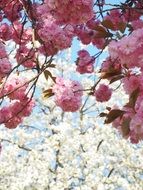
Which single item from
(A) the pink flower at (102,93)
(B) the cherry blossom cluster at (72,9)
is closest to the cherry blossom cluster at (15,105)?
(A) the pink flower at (102,93)

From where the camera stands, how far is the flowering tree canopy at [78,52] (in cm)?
180

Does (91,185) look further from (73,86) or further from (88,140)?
(73,86)

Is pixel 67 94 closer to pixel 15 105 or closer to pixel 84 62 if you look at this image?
pixel 84 62

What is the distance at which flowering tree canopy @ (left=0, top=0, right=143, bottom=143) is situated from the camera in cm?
180

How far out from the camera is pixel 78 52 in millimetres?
3605

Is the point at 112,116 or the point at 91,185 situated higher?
the point at 91,185

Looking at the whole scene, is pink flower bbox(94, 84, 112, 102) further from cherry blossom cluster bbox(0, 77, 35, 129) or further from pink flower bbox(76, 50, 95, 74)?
cherry blossom cluster bbox(0, 77, 35, 129)

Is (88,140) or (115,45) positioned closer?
(115,45)

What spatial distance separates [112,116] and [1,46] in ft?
4.82

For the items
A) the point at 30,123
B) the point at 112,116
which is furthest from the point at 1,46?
the point at 30,123

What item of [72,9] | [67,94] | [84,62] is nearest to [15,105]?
[84,62]

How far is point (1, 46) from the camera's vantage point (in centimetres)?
328

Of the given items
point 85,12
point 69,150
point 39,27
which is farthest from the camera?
point 69,150

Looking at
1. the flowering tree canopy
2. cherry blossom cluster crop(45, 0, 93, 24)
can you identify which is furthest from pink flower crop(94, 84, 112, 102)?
cherry blossom cluster crop(45, 0, 93, 24)
